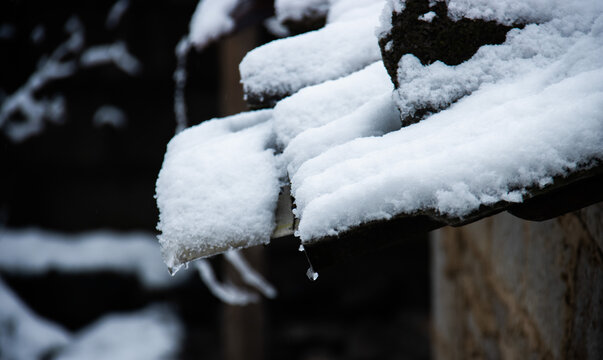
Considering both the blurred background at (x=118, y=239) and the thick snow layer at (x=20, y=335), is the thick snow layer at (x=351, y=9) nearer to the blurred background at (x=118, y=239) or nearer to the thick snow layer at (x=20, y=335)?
the blurred background at (x=118, y=239)

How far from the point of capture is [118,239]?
10.2 ft

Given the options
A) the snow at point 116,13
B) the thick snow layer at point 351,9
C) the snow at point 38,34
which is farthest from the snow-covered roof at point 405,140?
the snow at point 38,34

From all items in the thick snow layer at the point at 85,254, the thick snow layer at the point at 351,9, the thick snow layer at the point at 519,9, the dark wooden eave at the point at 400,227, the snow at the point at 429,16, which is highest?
the snow at the point at 429,16

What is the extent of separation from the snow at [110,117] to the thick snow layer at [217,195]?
8.00ft

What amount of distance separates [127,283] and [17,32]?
1852 millimetres

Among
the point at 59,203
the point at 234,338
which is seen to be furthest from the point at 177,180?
the point at 59,203

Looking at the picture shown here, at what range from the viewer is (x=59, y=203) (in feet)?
10.3

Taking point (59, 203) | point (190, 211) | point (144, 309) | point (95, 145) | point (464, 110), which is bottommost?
point (144, 309)

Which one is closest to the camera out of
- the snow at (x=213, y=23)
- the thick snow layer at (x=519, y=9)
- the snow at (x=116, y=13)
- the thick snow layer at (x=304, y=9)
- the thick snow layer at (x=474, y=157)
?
the thick snow layer at (x=474, y=157)

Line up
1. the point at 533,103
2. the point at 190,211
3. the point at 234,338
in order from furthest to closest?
1. the point at 234,338
2. the point at 190,211
3. the point at 533,103

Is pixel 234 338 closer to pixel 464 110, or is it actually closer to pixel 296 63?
pixel 296 63

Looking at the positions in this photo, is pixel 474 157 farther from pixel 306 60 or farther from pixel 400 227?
pixel 306 60

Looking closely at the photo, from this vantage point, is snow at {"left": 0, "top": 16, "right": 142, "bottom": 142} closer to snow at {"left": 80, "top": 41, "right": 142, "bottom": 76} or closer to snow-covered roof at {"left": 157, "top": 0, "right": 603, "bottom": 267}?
snow at {"left": 80, "top": 41, "right": 142, "bottom": 76}

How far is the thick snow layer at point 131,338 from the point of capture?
2982 millimetres
